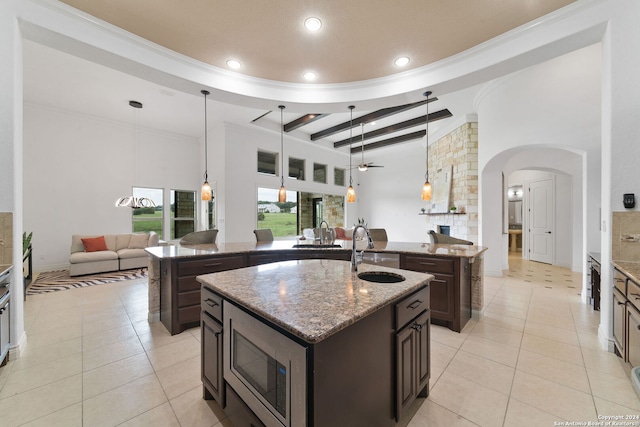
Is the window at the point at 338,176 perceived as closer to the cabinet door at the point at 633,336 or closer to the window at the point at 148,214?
the window at the point at 148,214

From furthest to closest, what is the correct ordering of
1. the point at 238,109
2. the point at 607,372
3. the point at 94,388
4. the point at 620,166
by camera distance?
1. the point at 238,109
2. the point at 620,166
3. the point at 607,372
4. the point at 94,388

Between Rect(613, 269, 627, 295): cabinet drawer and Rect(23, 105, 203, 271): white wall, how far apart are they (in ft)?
28.3

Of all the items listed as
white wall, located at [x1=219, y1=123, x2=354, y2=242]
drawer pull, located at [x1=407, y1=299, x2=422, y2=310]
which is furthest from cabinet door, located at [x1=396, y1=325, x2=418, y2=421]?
white wall, located at [x1=219, y1=123, x2=354, y2=242]

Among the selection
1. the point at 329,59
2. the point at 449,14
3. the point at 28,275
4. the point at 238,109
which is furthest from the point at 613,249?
the point at 28,275

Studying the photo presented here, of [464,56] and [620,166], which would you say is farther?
[464,56]

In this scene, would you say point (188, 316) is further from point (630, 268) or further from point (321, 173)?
point (321, 173)

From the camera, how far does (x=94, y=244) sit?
5664 millimetres

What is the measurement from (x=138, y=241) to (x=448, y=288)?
6990mm

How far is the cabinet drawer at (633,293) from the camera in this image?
1790 millimetres

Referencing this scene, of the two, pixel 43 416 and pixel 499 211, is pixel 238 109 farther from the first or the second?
pixel 499 211

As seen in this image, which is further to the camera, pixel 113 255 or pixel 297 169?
pixel 297 169

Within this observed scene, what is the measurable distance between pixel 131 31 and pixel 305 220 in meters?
8.25

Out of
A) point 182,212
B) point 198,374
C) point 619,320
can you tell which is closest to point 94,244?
point 182,212

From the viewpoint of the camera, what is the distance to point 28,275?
453 cm
